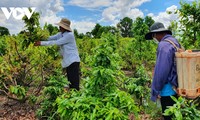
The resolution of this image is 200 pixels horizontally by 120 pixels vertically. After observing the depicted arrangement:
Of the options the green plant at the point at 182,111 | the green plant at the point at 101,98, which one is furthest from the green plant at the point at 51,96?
the green plant at the point at 182,111

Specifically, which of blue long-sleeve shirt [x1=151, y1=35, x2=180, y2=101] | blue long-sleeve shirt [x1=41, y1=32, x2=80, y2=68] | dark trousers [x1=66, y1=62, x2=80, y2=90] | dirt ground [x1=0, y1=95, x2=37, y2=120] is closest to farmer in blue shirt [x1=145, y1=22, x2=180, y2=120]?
blue long-sleeve shirt [x1=151, y1=35, x2=180, y2=101]

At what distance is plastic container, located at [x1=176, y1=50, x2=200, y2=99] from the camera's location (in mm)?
3557

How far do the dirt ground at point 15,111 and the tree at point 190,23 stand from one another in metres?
3.57

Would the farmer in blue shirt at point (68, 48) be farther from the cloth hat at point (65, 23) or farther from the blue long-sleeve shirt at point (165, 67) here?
the blue long-sleeve shirt at point (165, 67)

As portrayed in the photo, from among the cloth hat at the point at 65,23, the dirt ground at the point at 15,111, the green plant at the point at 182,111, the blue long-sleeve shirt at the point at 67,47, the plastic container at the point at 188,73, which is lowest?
the dirt ground at the point at 15,111

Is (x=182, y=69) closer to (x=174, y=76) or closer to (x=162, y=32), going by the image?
(x=174, y=76)

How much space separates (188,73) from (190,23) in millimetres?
3104

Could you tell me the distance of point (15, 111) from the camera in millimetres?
6680

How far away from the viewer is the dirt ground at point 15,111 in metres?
6.37

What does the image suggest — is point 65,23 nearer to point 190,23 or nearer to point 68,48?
point 68,48

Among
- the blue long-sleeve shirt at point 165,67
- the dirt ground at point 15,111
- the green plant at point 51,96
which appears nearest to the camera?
the blue long-sleeve shirt at point 165,67

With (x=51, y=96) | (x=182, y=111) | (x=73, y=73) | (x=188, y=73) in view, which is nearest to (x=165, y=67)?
(x=188, y=73)

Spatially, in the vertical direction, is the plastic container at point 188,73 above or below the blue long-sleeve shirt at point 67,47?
below

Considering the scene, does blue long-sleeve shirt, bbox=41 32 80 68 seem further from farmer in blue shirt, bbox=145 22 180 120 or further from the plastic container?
the plastic container
